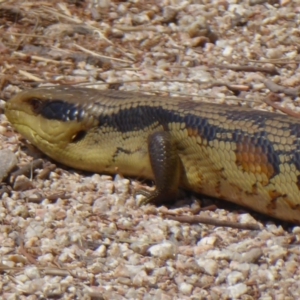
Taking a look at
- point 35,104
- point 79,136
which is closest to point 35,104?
point 35,104

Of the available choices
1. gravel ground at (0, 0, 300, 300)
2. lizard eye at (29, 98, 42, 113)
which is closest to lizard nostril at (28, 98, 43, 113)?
lizard eye at (29, 98, 42, 113)

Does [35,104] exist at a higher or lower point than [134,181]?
higher

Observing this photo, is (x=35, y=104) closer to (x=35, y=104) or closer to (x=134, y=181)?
(x=35, y=104)

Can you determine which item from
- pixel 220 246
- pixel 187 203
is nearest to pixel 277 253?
pixel 220 246

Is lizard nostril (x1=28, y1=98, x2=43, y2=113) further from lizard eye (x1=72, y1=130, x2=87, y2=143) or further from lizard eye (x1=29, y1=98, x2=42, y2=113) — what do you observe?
lizard eye (x1=72, y1=130, x2=87, y2=143)

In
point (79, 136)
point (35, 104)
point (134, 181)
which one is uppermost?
point (35, 104)

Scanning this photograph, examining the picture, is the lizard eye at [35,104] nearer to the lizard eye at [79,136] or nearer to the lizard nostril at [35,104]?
the lizard nostril at [35,104]
